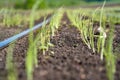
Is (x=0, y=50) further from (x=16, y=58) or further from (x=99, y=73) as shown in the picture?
(x=99, y=73)

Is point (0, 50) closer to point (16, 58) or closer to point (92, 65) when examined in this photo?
point (16, 58)

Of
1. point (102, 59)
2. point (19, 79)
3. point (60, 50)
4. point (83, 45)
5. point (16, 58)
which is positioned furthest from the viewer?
point (83, 45)

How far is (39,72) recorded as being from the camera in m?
1.40

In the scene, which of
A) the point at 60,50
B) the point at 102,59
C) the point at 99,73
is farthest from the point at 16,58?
the point at 99,73

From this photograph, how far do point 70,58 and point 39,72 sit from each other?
386 mm

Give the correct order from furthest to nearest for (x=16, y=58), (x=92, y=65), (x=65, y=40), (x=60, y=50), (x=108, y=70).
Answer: (x=65, y=40), (x=60, y=50), (x=16, y=58), (x=92, y=65), (x=108, y=70)

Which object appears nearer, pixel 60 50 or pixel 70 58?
pixel 70 58

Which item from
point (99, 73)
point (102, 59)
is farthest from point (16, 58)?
point (99, 73)

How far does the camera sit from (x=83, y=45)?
230 cm

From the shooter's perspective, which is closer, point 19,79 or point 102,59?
point 19,79

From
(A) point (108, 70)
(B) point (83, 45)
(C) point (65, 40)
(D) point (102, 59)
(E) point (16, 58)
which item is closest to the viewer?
(A) point (108, 70)

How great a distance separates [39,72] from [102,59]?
465 mm

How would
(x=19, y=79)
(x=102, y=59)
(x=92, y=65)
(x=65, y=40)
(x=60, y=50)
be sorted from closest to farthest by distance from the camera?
(x=19, y=79) < (x=92, y=65) < (x=102, y=59) < (x=60, y=50) < (x=65, y=40)

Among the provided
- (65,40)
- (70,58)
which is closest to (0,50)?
(65,40)
